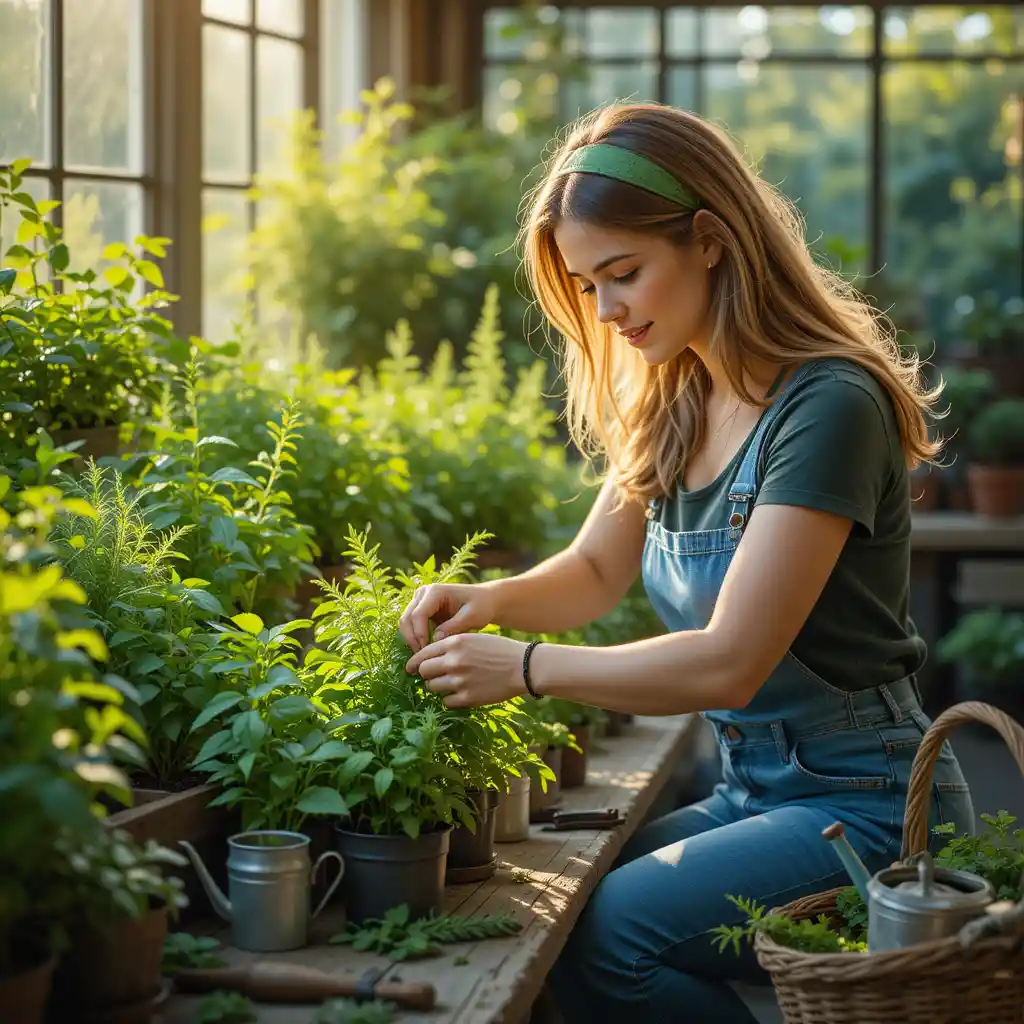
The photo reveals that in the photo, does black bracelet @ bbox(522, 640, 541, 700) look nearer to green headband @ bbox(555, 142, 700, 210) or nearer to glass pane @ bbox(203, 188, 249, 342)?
green headband @ bbox(555, 142, 700, 210)

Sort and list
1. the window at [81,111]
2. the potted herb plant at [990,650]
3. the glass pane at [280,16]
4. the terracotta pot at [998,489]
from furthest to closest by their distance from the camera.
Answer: the terracotta pot at [998,489] < the potted herb plant at [990,650] < the glass pane at [280,16] < the window at [81,111]

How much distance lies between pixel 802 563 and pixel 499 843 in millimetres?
599

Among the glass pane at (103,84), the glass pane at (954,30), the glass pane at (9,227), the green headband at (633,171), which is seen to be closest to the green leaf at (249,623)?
the green headband at (633,171)

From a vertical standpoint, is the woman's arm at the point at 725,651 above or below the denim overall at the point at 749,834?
above

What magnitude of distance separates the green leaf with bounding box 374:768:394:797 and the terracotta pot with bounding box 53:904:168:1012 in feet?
1.00

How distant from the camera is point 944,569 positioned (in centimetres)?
622

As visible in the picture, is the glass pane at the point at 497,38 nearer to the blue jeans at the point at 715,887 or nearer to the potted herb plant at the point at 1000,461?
the potted herb plant at the point at 1000,461

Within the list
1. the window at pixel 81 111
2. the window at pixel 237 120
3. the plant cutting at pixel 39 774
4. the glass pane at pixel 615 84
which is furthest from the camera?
the glass pane at pixel 615 84

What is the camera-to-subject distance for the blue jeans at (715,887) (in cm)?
205

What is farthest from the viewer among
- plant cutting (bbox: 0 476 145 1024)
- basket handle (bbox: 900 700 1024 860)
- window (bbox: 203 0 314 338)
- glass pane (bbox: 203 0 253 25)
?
window (bbox: 203 0 314 338)

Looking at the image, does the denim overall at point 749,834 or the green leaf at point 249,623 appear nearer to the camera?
the green leaf at point 249,623

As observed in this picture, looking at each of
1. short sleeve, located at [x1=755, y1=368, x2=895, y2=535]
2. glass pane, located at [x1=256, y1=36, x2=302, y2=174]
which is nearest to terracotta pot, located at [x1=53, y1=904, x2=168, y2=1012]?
short sleeve, located at [x1=755, y1=368, x2=895, y2=535]

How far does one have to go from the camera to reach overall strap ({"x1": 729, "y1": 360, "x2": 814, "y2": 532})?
2.14 meters

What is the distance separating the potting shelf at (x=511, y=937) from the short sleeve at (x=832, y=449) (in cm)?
57
